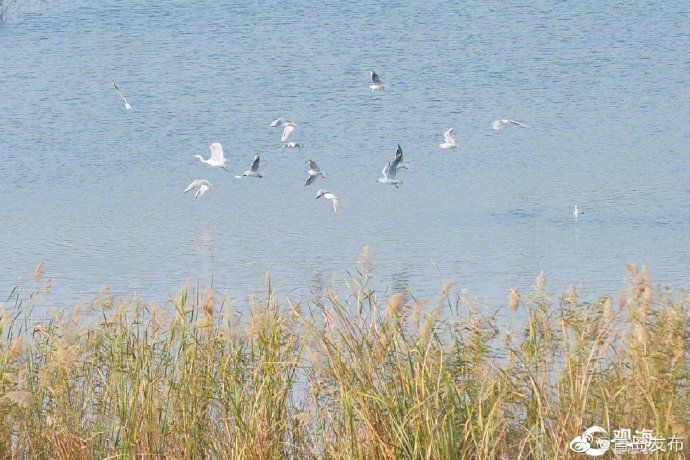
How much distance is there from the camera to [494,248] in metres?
12.8

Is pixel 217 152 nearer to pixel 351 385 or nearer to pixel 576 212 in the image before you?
pixel 576 212

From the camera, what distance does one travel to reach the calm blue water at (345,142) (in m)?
12.5

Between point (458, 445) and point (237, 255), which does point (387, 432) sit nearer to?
point (458, 445)

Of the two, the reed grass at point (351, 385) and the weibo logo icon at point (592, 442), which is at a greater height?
the reed grass at point (351, 385)

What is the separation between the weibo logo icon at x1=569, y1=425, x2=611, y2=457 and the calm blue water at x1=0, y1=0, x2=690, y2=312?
2.76 meters

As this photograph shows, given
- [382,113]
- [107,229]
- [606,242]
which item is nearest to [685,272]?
[606,242]

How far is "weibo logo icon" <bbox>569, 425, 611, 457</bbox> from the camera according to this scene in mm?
3844

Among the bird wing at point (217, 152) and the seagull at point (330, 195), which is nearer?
the seagull at point (330, 195)

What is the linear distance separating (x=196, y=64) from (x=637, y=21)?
11.8 m

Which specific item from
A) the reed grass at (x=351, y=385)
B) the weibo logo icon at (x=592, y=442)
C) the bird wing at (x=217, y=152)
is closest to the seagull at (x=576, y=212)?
the bird wing at (x=217, y=152)

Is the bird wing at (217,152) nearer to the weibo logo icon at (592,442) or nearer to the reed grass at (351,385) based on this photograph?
the reed grass at (351,385)

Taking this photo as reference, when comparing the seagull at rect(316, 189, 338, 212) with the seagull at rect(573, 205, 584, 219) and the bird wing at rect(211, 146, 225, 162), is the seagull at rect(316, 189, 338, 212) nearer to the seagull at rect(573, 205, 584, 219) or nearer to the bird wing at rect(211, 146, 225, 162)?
the bird wing at rect(211, 146, 225, 162)

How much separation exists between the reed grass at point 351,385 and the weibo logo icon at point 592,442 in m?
0.03

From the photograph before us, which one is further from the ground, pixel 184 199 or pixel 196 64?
pixel 196 64
